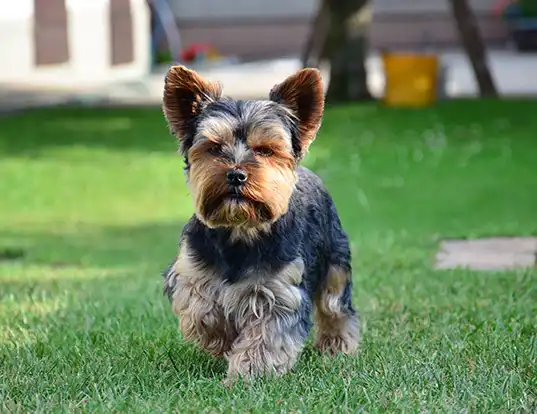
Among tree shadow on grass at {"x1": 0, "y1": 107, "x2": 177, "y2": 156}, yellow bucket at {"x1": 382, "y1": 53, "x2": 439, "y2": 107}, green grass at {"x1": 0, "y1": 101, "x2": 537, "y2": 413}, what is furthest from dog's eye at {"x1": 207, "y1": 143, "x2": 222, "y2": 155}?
yellow bucket at {"x1": 382, "y1": 53, "x2": 439, "y2": 107}

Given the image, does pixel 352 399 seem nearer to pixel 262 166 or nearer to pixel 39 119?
pixel 262 166

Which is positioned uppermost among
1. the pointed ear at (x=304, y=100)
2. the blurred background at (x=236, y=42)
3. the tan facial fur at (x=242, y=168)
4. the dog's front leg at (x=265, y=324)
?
the pointed ear at (x=304, y=100)

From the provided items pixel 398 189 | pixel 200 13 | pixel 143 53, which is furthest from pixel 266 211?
pixel 200 13

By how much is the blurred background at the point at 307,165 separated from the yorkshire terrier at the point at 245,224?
9.3 inches

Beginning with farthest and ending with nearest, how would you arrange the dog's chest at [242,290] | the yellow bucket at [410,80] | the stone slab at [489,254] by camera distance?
the yellow bucket at [410,80]
the stone slab at [489,254]
the dog's chest at [242,290]

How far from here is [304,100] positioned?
19.8 feet

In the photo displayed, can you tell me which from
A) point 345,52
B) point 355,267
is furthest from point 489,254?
point 345,52

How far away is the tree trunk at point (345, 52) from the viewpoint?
70.9 feet

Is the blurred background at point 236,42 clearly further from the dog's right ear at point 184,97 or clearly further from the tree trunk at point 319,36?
the dog's right ear at point 184,97

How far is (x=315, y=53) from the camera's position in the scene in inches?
890

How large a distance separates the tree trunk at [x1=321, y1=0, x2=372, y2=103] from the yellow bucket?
0.48 meters

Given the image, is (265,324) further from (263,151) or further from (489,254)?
(489,254)

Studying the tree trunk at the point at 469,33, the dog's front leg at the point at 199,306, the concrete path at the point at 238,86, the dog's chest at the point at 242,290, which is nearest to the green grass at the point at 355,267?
the dog's front leg at the point at 199,306

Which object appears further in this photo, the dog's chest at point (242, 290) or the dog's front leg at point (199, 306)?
the dog's front leg at point (199, 306)
